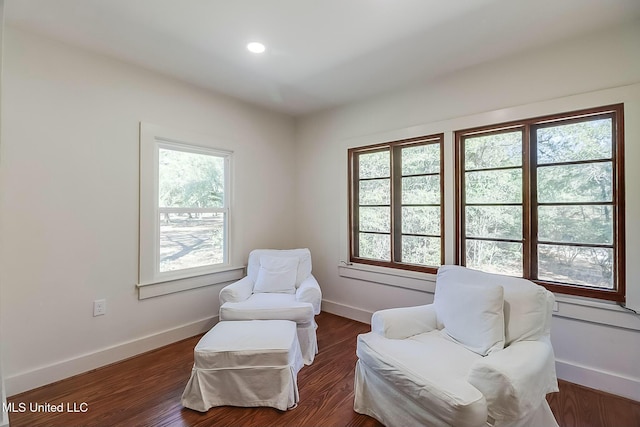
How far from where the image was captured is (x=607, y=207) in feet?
7.06

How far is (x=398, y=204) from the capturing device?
3238 mm

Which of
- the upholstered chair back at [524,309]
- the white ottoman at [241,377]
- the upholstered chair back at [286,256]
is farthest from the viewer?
the upholstered chair back at [286,256]

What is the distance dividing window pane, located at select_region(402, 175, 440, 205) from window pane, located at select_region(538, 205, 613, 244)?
2.85 ft

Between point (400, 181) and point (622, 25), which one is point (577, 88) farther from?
point (400, 181)

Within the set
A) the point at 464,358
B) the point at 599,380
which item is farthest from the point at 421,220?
the point at 599,380

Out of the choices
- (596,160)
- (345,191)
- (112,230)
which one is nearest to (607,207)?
(596,160)

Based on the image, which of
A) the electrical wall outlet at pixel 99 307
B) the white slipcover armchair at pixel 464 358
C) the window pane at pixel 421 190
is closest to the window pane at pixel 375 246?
the window pane at pixel 421 190

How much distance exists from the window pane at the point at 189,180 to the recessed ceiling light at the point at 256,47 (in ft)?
4.19

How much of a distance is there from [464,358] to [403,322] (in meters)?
0.42

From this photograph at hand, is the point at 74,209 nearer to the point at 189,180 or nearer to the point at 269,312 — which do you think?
the point at 189,180

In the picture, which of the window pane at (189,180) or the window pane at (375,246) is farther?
the window pane at (375,246)

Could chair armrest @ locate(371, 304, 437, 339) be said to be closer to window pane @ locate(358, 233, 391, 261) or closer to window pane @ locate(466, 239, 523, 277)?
window pane @ locate(466, 239, 523, 277)

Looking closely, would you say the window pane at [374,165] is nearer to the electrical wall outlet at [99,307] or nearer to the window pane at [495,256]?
the window pane at [495,256]

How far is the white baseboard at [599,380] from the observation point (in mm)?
2000
